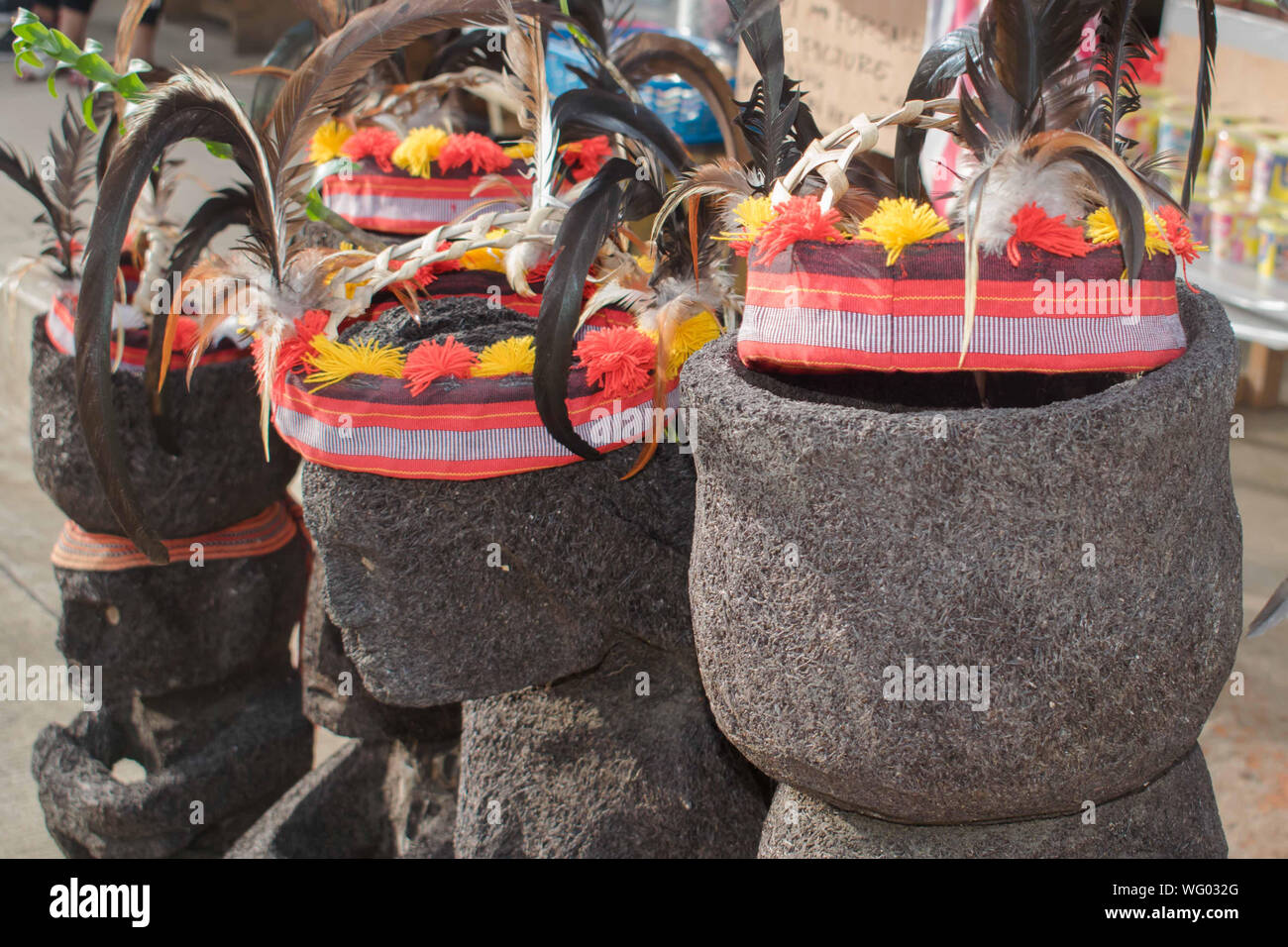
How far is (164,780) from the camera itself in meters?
2.44

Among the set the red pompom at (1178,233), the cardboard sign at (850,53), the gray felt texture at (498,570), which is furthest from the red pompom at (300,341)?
the cardboard sign at (850,53)

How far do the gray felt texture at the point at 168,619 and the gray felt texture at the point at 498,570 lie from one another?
76 cm

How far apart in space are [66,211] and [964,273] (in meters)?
1.62

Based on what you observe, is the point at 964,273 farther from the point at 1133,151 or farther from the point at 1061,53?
the point at 1133,151

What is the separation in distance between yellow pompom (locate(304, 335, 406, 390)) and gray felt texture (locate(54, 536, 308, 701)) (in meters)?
0.85

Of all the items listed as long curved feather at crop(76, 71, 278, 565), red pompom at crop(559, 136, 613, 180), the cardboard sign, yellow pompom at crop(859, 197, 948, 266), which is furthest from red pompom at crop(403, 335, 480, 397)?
the cardboard sign

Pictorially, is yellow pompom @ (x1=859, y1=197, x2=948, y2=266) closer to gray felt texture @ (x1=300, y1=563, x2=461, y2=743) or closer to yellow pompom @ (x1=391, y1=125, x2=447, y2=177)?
yellow pompom @ (x1=391, y1=125, x2=447, y2=177)

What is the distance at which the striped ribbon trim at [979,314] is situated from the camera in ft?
4.07

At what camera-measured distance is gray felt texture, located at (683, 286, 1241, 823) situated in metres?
1.16

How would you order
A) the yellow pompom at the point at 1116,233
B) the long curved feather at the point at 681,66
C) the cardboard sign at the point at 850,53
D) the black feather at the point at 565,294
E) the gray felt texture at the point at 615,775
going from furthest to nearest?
1. the cardboard sign at the point at 850,53
2. the long curved feather at the point at 681,66
3. the gray felt texture at the point at 615,775
4. the black feather at the point at 565,294
5. the yellow pompom at the point at 1116,233

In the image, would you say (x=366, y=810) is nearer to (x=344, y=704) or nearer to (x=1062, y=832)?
(x=344, y=704)

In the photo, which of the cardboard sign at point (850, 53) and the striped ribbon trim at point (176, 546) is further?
the cardboard sign at point (850, 53)

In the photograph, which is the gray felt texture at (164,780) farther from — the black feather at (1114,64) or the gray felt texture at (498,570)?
the black feather at (1114,64)

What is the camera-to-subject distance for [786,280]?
1293 millimetres
